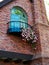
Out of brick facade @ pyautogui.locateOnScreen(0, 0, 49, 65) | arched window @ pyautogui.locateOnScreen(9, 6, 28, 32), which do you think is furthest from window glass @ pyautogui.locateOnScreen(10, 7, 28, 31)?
brick facade @ pyautogui.locateOnScreen(0, 0, 49, 65)

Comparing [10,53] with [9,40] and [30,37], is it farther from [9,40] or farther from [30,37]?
[30,37]

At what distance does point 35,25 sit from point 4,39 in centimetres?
227

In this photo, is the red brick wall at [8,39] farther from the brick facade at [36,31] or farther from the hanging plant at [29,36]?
the hanging plant at [29,36]

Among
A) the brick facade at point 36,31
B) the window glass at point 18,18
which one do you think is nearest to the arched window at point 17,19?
the window glass at point 18,18

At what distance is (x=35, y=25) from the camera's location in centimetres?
1177

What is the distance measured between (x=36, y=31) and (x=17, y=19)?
4.57 feet

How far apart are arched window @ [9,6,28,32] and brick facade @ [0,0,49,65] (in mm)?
240

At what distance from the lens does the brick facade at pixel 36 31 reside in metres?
10.8

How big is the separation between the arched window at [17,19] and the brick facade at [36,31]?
0.24 m

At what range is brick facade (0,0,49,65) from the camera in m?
10.8

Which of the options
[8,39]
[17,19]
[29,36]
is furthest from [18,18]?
[8,39]

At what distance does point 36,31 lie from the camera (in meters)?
11.6

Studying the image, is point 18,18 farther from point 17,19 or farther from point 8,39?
point 8,39

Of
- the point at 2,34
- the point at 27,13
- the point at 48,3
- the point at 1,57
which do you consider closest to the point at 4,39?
the point at 2,34
